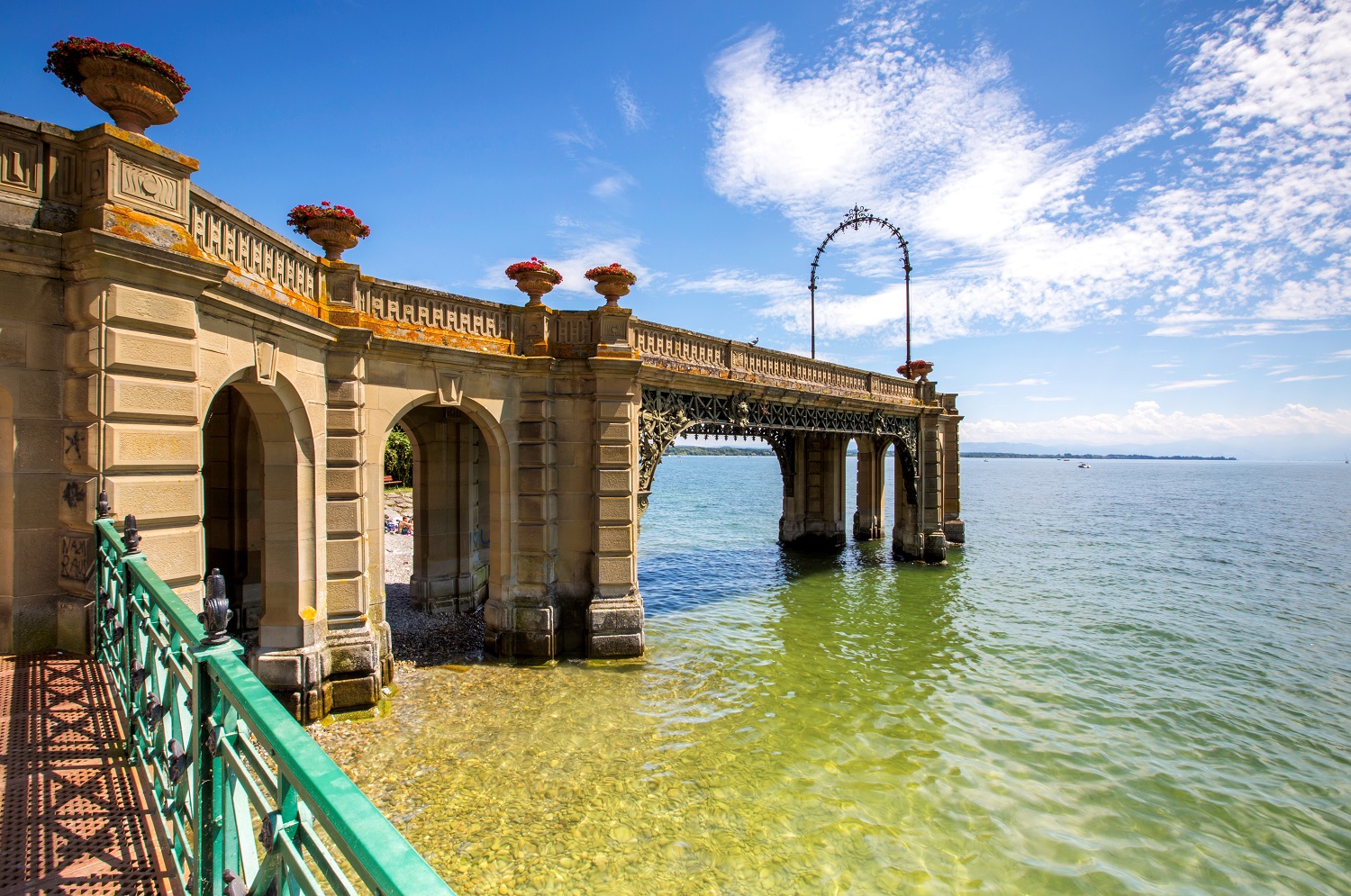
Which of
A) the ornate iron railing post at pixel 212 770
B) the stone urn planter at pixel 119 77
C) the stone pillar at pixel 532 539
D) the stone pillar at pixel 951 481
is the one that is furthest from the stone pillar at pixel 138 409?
the stone pillar at pixel 951 481

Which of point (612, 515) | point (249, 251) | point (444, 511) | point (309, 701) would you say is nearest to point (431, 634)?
point (444, 511)

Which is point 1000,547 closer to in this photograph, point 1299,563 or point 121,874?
point 1299,563

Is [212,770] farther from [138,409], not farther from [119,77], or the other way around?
[119,77]

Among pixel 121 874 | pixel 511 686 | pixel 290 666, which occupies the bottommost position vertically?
pixel 511 686

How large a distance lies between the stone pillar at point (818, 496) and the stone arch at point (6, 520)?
3084cm

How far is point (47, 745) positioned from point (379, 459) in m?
9.15

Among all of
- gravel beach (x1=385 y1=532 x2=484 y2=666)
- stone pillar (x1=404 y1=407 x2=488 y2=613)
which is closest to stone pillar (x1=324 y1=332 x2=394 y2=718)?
gravel beach (x1=385 y1=532 x2=484 y2=666)

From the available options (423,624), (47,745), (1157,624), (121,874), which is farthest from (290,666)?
(1157,624)

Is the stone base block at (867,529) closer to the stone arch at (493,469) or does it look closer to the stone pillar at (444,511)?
the stone pillar at (444,511)

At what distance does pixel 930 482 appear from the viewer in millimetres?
31703

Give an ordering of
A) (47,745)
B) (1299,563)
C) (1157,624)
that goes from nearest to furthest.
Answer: (47,745) → (1157,624) → (1299,563)

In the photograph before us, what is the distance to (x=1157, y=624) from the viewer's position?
69.5 feet

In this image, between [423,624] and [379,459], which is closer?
[379,459]

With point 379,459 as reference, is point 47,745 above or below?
below
